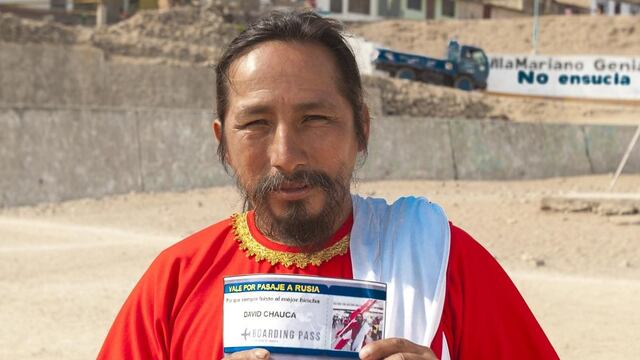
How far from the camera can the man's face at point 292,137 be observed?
2.02 metres

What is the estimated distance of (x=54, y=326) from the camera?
700 cm

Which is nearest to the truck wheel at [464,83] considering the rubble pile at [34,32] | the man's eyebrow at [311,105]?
the rubble pile at [34,32]

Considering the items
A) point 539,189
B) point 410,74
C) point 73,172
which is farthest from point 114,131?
point 410,74

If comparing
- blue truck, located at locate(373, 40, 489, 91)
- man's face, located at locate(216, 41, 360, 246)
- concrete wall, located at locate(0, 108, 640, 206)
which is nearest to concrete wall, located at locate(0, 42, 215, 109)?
concrete wall, located at locate(0, 108, 640, 206)

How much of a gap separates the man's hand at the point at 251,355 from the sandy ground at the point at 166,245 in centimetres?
460

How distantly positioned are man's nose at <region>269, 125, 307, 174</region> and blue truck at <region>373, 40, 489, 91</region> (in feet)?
105

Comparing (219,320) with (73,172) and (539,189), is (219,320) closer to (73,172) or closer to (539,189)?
(73,172)

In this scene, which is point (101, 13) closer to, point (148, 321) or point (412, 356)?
point (148, 321)

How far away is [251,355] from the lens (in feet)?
5.70

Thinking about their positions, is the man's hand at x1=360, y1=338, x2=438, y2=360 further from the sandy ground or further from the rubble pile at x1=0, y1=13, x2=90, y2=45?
the rubble pile at x1=0, y1=13, x2=90, y2=45

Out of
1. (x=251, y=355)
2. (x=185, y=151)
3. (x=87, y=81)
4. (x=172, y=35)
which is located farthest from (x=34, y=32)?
(x=251, y=355)

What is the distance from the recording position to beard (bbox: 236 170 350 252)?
2.03 meters

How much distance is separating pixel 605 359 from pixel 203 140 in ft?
37.8

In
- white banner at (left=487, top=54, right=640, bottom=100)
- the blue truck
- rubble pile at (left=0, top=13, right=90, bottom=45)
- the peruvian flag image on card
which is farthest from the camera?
the blue truck
